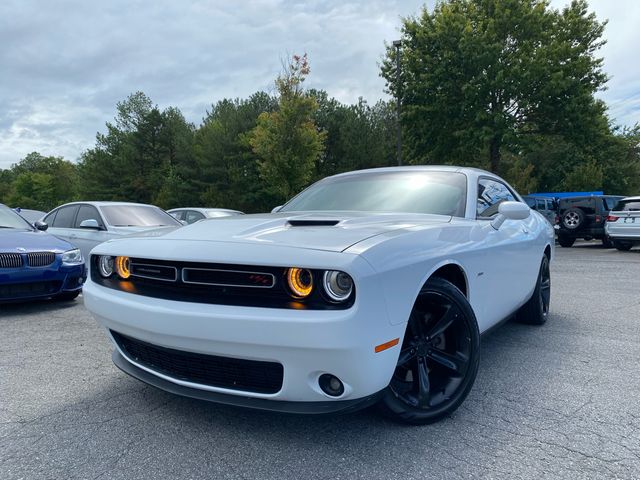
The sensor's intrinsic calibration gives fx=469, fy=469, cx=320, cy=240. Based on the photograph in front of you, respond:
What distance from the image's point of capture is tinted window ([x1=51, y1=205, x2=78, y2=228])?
7945 mm

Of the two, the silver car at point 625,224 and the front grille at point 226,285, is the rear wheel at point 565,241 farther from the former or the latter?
the front grille at point 226,285

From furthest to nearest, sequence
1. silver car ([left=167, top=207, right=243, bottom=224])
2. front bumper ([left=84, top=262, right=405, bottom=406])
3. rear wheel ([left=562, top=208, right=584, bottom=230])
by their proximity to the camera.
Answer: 1. rear wheel ([left=562, top=208, right=584, bottom=230])
2. silver car ([left=167, top=207, right=243, bottom=224])
3. front bumper ([left=84, top=262, right=405, bottom=406])

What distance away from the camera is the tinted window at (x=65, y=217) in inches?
313

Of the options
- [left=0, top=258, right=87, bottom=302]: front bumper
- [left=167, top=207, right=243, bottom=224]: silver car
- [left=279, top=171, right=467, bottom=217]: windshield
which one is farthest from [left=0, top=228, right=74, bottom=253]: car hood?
[left=167, top=207, right=243, bottom=224]: silver car

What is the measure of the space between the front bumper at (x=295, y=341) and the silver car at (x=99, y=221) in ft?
17.3

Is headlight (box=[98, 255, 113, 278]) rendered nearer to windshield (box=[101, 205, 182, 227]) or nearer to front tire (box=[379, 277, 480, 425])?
front tire (box=[379, 277, 480, 425])

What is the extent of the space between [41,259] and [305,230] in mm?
4370

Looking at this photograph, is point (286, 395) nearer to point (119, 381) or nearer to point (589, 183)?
point (119, 381)

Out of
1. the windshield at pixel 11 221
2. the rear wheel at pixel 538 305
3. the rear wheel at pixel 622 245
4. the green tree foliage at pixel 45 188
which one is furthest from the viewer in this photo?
the green tree foliage at pixel 45 188

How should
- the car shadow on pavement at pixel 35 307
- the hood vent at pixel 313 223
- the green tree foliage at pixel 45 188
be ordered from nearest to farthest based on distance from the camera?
the hood vent at pixel 313 223
the car shadow on pavement at pixel 35 307
the green tree foliage at pixel 45 188

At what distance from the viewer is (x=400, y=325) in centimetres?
205

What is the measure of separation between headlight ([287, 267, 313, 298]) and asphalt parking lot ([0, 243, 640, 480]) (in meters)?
0.73

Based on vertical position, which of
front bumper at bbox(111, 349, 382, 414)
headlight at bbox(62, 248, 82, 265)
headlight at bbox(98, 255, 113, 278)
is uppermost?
headlight at bbox(98, 255, 113, 278)

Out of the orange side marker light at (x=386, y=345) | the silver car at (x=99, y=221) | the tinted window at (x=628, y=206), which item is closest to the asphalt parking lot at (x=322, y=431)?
the orange side marker light at (x=386, y=345)
